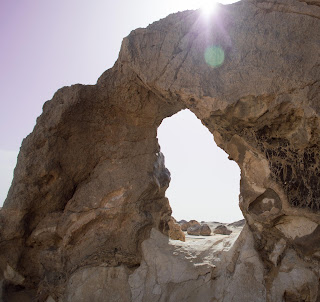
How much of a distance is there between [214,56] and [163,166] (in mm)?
2114

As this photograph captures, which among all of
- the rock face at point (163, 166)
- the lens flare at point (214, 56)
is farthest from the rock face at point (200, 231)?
the lens flare at point (214, 56)

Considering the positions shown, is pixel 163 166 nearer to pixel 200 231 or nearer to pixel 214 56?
pixel 214 56

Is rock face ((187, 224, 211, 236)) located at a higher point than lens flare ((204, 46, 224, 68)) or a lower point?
lower

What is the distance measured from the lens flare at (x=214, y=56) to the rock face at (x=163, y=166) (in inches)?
0.6

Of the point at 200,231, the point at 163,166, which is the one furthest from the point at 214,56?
the point at 200,231

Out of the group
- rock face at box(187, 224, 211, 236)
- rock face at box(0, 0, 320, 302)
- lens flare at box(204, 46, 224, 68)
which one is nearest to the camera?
rock face at box(0, 0, 320, 302)

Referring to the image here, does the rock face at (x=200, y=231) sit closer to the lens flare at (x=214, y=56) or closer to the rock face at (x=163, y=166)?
the rock face at (x=163, y=166)

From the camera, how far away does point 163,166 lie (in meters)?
4.91

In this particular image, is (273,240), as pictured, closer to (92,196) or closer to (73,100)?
(92,196)

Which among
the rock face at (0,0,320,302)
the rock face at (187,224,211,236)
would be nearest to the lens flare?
the rock face at (0,0,320,302)

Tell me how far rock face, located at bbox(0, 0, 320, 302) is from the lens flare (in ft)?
0.05

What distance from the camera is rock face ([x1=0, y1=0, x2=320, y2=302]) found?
3.04m

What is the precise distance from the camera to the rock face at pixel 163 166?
3039mm

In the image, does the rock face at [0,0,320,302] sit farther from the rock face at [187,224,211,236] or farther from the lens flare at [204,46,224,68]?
the rock face at [187,224,211,236]
